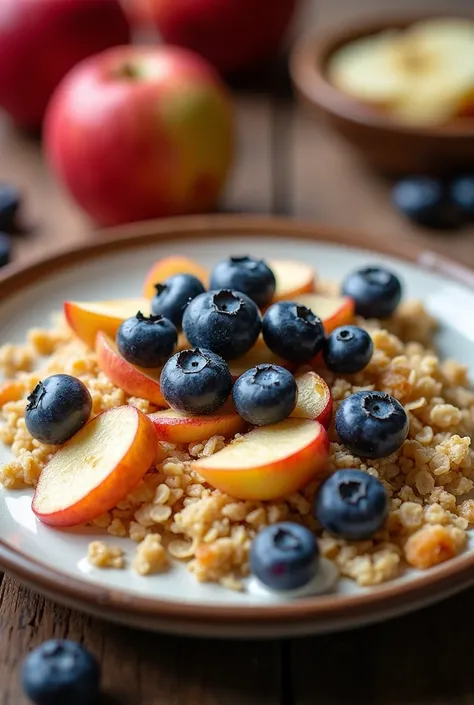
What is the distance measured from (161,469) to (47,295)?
57cm

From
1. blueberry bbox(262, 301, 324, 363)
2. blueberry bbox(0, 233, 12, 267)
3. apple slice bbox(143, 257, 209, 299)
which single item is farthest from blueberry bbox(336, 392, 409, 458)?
blueberry bbox(0, 233, 12, 267)

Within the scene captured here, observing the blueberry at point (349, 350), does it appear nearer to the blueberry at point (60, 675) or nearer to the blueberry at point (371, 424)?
the blueberry at point (371, 424)

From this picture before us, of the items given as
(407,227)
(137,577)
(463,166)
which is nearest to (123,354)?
(137,577)

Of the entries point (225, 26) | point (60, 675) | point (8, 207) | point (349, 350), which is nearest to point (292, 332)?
point (349, 350)

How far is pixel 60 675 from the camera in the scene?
1005 mm

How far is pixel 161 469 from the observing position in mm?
1171

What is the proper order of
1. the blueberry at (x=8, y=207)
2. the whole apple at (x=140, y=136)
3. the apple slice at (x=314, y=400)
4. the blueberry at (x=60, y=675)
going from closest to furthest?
1. the blueberry at (x=60, y=675)
2. the apple slice at (x=314, y=400)
3. the whole apple at (x=140, y=136)
4. the blueberry at (x=8, y=207)

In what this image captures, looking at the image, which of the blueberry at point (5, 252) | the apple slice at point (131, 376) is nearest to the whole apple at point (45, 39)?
the blueberry at point (5, 252)

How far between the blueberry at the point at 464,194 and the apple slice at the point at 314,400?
103 centimetres

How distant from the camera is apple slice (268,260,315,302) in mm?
1479

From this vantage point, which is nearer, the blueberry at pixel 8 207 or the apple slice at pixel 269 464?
the apple slice at pixel 269 464

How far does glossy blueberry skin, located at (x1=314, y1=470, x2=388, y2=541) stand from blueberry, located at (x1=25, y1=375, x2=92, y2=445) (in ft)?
1.16

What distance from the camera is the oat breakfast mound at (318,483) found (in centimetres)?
108

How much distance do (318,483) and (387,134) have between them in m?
1.23
